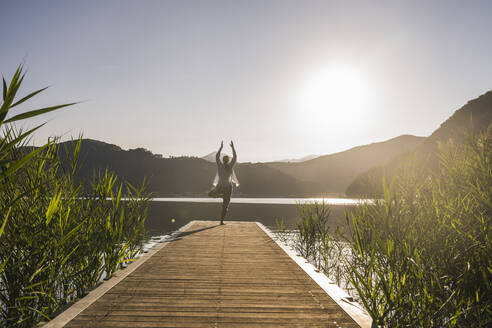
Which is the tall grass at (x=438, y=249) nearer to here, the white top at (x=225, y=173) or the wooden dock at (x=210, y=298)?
the wooden dock at (x=210, y=298)

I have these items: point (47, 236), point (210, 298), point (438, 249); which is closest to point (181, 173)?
point (47, 236)

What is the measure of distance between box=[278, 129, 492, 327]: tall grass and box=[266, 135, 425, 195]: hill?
337 feet

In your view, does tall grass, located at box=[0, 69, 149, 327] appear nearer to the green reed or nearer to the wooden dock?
the wooden dock

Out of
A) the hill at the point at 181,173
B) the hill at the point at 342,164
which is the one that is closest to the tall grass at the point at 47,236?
the hill at the point at 181,173

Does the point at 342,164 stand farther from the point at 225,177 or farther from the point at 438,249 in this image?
the point at 438,249

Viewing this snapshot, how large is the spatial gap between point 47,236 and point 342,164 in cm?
11815

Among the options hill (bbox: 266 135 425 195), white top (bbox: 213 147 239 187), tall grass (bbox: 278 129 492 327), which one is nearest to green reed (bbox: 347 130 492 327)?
tall grass (bbox: 278 129 492 327)

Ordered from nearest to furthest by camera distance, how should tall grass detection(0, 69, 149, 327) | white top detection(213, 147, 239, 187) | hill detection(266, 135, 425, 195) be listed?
tall grass detection(0, 69, 149, 327), white top detection(213, 147, 239, 187), hill detection(266, 135, 425, 195)

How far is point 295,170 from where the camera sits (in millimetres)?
117312

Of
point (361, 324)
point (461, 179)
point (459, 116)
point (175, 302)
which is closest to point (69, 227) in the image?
point (175, 302)

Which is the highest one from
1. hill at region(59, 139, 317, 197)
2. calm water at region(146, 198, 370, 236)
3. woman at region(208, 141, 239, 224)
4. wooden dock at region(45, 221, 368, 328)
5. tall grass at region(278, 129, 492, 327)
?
hill at region(59, 139, 317, 197)

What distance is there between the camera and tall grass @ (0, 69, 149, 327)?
274 cm

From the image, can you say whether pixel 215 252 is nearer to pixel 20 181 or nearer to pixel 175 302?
pixel 175 302

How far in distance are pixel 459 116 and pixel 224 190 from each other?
4816 cm
